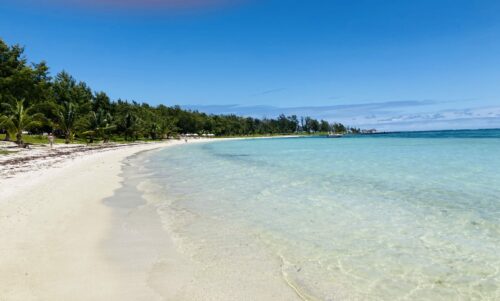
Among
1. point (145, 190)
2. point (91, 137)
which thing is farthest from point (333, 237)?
point (91, 137)

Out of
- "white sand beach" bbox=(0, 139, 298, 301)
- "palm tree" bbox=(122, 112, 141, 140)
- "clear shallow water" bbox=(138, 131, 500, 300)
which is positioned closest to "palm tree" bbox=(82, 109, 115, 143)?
"palm tree" bbox=(122, 112, 141, 140)

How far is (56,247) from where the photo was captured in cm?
683

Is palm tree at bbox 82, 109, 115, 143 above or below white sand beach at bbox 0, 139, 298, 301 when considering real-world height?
above

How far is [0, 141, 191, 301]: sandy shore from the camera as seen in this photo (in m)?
4.90

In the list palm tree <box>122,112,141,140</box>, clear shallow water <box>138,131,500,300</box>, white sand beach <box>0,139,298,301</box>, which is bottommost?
clear shallow water <box>138,131,500,300</box>

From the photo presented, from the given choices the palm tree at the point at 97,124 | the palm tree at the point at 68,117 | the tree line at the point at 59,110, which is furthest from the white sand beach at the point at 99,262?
the palm tree at the point at 97,124

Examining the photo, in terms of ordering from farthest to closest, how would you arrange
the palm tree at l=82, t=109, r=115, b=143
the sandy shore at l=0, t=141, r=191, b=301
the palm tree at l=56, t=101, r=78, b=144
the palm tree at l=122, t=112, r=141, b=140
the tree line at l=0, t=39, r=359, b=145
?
the palm tree at l=122, t=112, r=141, b=140
the palm tree at l=82, t=109, r=115, b=143
the palm tree at l=56, t=101, r=78, b=144
the tree line at l=0, t=39, r=359, b=145
the sandy shore at l=0, t=141, r=191, b=301

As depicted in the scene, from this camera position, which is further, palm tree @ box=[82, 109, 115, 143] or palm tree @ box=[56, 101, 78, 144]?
palm tree @ box=[82, 109, 115, 143]

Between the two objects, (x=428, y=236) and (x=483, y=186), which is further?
(x=483, y=186)

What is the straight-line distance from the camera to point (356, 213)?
10.4 metres

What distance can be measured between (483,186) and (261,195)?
9.60 meters

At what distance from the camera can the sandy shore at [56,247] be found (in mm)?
4898

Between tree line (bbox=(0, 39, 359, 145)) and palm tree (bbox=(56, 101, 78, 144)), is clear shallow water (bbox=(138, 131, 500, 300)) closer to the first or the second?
tree line (bbox=(0, 39, 359, 145))

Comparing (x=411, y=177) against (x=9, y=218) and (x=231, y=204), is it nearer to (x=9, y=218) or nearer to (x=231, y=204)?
(x=231, y=204)
